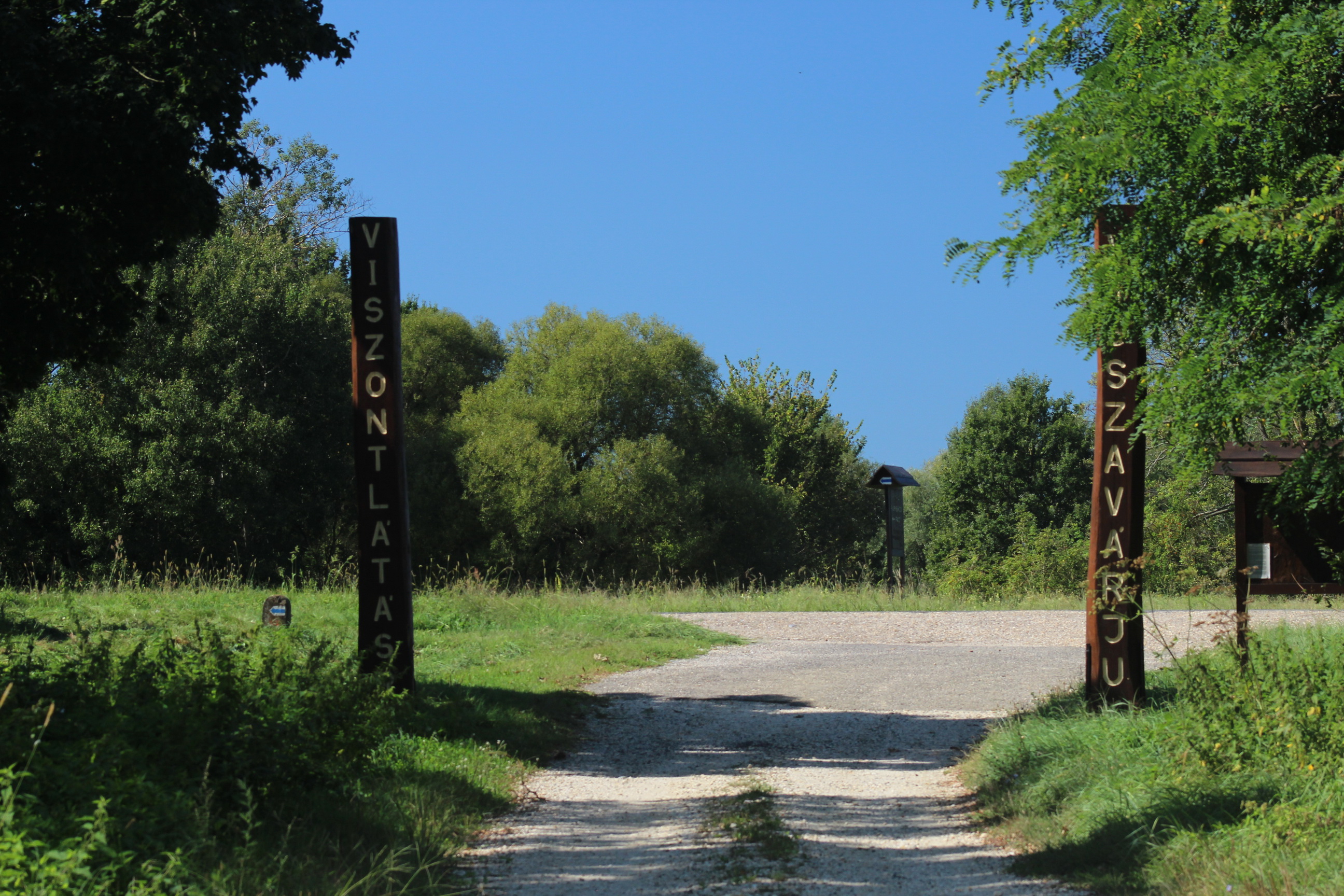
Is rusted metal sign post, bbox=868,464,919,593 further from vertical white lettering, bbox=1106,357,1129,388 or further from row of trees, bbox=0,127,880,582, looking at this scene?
vertical white lettering, bbox=1106,357,1129,388

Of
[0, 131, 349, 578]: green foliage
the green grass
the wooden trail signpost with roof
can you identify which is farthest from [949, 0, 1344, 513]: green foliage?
[0, 131, 349, 578]: green foliage

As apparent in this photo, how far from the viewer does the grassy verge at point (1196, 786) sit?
479 cm

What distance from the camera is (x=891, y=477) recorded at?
23.7 metres

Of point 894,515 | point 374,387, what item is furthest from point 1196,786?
point 894,515

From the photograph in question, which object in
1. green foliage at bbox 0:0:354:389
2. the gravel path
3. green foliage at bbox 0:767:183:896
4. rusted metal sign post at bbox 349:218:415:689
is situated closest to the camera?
green foliage at bbox 0:767:183:896

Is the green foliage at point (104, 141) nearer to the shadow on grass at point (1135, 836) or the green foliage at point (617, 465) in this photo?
the shadow on grass at point (1135, 836)

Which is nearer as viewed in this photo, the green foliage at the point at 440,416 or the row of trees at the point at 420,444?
the row of trees at the point at 420,444

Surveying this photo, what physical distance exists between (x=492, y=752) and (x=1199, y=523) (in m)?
26.6

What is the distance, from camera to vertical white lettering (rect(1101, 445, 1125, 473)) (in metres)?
8.45

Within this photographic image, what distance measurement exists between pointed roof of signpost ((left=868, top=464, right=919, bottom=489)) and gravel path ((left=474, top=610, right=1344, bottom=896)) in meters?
7.29

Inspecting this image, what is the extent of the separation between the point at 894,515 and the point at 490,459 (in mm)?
15468

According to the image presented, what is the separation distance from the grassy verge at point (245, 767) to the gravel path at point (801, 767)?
490 mm

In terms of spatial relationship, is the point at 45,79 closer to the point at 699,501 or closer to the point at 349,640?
the point at 349,640

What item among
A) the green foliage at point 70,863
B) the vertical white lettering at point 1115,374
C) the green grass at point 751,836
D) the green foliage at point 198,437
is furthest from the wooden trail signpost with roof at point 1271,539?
the green foliage at point 198,437
